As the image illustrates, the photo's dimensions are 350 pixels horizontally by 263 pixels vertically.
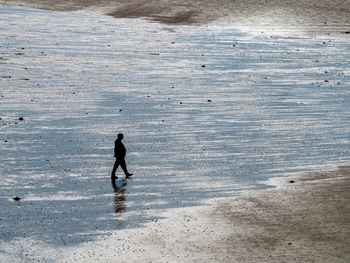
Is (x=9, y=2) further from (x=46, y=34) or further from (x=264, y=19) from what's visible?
(x=264, y=19)

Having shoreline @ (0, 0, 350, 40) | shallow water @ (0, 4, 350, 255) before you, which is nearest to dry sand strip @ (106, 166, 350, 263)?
shallow water @ (0, 4, 350, 255)

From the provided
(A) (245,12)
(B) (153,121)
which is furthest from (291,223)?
(A) (245,12)

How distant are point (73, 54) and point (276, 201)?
27016 millimetres

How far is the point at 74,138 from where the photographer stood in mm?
25047

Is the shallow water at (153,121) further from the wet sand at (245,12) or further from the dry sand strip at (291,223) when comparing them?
the wet sand at (245,12)

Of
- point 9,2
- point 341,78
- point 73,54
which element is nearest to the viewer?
point 341,78

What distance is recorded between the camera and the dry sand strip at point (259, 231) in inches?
595

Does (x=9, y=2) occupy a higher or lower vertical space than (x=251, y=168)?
higher

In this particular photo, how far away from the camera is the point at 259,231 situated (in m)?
16.6

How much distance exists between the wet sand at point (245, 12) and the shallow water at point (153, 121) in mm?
5044

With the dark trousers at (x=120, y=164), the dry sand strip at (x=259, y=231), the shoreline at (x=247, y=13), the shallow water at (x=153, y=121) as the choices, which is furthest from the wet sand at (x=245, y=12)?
the dry sand strip at (x=259, y=231)

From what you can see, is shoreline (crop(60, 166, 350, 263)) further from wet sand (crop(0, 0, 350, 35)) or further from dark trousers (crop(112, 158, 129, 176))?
wet sand (crop(0, 0, 350, 35))

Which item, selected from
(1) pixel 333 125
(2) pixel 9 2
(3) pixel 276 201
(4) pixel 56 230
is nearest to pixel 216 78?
(1) pixel 333 125

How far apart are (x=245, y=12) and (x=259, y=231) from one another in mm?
42628
